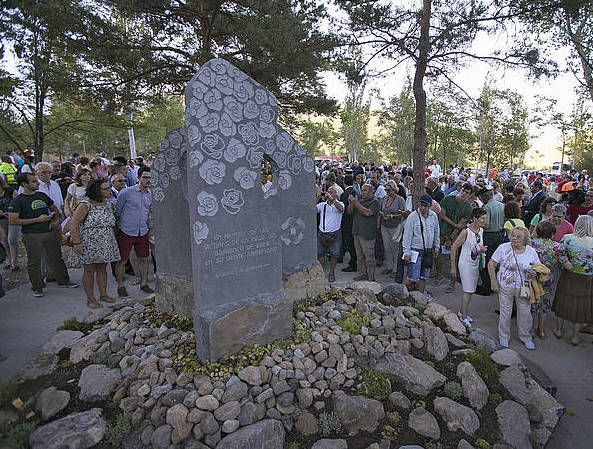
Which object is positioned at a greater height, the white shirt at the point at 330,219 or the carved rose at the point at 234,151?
the carved rose at the point at 234,151

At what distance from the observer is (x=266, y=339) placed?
4.11 m

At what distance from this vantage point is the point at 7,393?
149 inches

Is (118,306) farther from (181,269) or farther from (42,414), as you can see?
(42,414)

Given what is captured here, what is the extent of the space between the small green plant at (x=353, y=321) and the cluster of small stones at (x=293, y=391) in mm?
77

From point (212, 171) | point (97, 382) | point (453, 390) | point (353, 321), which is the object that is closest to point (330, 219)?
point (353, 321)

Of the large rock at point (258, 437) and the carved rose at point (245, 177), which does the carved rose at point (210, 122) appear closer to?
the carved rose at point (245, 177)

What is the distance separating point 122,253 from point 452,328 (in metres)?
5.11

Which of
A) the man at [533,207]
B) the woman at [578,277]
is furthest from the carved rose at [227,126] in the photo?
the man at [533,207]

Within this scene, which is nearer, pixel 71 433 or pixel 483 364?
pixel 71 433

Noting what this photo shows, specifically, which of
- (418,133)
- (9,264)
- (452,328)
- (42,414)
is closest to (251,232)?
(42,414)

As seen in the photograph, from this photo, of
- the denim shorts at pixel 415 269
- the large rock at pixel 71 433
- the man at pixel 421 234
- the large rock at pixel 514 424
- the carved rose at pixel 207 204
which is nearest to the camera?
the large rock at pixel 71 433

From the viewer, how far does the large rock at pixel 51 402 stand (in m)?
3.56

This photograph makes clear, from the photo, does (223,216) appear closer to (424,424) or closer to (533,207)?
(424,424)

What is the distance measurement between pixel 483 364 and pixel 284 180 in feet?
10.2
